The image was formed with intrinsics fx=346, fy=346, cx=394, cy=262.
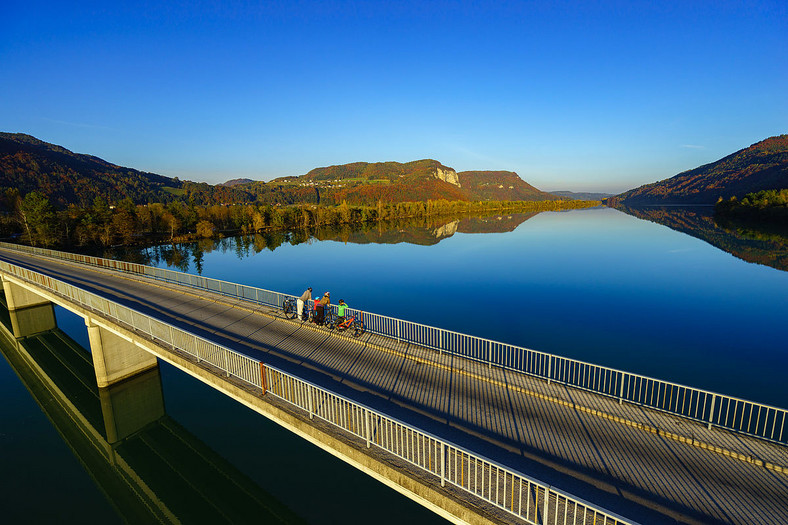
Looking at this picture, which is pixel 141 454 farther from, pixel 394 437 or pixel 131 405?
pixel 394 437

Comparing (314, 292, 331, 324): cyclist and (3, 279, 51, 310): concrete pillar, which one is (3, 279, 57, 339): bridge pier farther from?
(314, 292, 331, 324): cyclist

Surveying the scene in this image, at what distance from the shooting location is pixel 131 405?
18625 mm

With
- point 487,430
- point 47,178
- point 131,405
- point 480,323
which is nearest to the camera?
point 487,430

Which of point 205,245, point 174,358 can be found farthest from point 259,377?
point 205,245

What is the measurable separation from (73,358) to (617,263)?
64.5 meters

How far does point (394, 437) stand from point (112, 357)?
18.9m

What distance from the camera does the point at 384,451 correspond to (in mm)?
7996

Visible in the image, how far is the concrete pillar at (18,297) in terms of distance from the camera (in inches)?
1236

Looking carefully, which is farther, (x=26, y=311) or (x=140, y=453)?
(x=26, y=311)

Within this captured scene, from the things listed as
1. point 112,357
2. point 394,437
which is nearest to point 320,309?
point 394,437

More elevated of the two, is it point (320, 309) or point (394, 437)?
point (320, 309)

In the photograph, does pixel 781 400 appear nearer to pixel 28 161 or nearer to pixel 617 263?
pixel 617 263

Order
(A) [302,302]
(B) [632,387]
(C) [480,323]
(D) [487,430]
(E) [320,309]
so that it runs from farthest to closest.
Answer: (C) [480,323] < (B) [632,387] < (A) [302,302] < (E) [320,309] < (D) [487,430]

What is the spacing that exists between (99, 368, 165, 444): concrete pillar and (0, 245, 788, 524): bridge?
15.3ft
